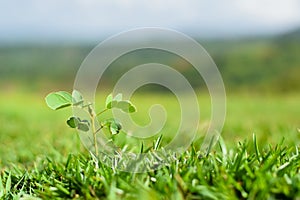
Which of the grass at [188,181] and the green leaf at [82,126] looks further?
the green leaf at [82,126]

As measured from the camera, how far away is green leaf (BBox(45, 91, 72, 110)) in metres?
1.44

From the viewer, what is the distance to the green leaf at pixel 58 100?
144 cm

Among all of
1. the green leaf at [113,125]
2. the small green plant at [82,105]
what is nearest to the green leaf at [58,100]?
the small green plant at [82,105]

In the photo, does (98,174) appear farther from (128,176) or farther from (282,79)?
(282,79)

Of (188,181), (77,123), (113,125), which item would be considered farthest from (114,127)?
(188,181)

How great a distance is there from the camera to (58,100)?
1.47 m

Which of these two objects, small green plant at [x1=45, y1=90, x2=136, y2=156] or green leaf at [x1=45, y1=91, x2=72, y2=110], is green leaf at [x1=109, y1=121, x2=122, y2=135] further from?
green leaf at [x1=45, y1=91, x2=72, y2=110]

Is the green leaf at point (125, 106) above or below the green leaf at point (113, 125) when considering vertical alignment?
above


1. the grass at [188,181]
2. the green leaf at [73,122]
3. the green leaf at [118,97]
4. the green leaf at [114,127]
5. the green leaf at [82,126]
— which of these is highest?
the green leaf at [118,97]

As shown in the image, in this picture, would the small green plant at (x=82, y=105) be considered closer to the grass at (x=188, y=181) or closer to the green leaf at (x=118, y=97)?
the green leaf at (x=118, y=97)

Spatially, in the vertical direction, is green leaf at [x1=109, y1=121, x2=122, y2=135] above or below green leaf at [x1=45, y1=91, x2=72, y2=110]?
below

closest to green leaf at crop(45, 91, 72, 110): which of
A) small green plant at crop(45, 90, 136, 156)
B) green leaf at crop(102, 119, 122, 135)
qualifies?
small green plant at crop(45, 90, 136, 156)

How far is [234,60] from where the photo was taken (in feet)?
146

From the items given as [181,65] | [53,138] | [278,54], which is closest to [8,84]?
[181,65]
